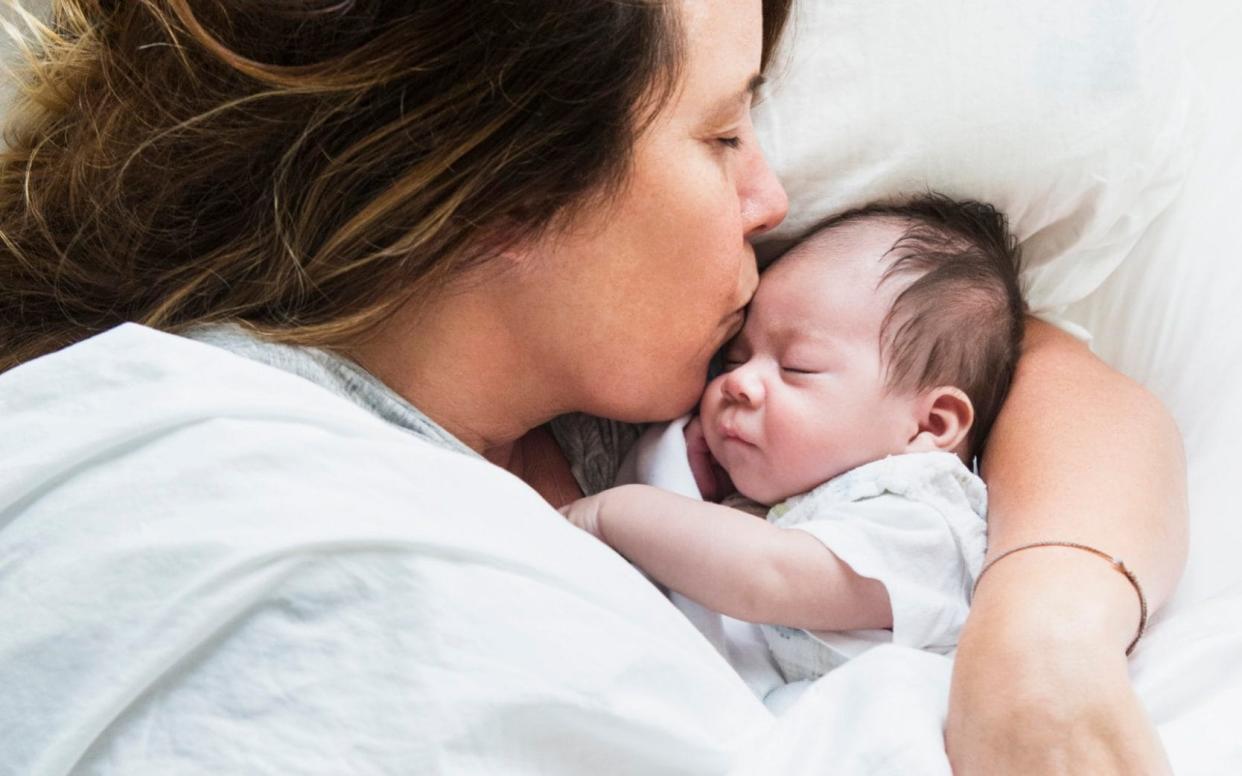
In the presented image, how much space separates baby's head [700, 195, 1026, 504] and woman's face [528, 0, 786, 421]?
0.06 meters

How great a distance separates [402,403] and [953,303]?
537mm

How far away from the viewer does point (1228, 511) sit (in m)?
1.36

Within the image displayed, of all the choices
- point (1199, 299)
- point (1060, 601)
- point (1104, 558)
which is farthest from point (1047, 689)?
point (1199, 299)

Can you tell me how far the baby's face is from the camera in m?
1.29

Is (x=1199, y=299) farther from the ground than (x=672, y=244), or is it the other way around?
(x=672, y=244)

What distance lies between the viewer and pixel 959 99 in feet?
4.59

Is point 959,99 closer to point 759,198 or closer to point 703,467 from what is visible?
point 759,198

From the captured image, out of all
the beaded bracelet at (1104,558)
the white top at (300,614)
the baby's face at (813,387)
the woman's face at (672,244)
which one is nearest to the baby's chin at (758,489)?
the baby's face at (813,387)

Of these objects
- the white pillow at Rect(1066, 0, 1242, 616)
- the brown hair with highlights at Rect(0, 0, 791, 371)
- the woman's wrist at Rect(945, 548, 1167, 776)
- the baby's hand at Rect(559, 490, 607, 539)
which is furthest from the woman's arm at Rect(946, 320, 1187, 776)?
the brown hair with highlights at Rect(0, 0, 791, 371)

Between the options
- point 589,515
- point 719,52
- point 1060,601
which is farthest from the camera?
point 589,515

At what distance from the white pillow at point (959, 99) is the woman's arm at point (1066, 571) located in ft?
0.63

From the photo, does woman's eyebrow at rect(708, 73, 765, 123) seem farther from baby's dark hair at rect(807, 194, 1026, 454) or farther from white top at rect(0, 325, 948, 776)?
white top at rect(0, 325, 948, 776)

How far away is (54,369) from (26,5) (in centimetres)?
68

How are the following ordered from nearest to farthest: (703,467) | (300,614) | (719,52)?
(300,614), (719,52), (703,467)
